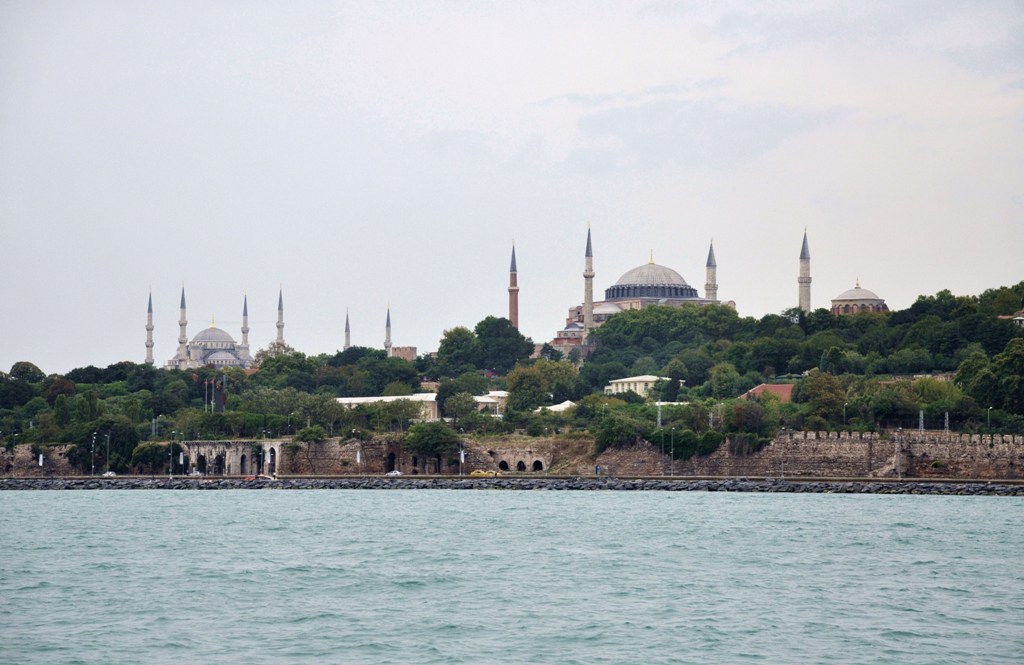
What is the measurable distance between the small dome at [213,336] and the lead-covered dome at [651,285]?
52.1 meters

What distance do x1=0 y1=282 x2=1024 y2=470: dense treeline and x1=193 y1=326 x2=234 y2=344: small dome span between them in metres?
63.8

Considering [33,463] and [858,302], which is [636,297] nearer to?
[858,302]

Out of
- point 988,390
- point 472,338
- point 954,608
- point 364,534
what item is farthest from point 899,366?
point 954,608

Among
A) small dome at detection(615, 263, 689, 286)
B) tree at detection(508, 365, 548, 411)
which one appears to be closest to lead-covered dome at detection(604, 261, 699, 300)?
small dome at detection(615, 263, 689, 286)

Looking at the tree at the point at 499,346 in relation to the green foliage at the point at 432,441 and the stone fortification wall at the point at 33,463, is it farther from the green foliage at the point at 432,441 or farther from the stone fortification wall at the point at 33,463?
the stone fortification wall at the point at 33,463

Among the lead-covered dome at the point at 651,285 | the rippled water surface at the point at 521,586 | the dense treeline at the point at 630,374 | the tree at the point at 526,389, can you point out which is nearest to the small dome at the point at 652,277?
the lead-covered dome at the point at 651,285

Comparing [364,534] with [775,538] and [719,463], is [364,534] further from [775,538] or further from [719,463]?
[719,463]

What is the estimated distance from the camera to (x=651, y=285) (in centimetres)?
12975

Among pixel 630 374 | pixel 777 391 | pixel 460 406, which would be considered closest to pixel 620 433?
pixel 777 391

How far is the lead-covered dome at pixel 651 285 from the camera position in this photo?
129 metres

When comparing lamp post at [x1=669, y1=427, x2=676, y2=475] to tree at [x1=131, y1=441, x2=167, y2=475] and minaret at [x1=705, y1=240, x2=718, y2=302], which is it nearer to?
tree at [x1=131, y1=441, x2=167, y2=475]

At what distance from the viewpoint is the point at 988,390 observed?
202 ft

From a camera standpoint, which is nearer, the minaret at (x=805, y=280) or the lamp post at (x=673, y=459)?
the lamp post at (x=673, y=459)

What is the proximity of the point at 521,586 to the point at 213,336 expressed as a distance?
14701cm
